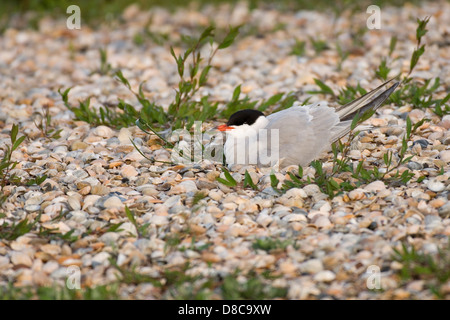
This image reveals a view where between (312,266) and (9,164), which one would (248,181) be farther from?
(9,164)

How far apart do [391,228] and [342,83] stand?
223 centimetres

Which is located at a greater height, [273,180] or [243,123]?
[243,123]

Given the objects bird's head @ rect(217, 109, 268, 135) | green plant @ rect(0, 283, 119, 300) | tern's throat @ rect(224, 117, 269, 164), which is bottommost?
green plant @ rect(0, 283, 119, 300)

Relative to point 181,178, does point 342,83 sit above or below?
above

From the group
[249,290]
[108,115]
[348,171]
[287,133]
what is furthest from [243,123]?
[249,290]

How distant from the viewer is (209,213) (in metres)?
2.99

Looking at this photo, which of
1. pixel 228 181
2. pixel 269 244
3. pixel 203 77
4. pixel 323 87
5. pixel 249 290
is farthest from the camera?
pixel 323 87

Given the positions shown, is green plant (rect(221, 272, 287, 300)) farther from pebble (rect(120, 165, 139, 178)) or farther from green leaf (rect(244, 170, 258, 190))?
pebble (rect(120, 165, 139, 178))

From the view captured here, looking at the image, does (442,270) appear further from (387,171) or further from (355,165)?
(355,165)

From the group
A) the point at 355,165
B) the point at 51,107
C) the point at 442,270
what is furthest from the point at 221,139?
the point at 442,270

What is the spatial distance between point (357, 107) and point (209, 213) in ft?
4.06

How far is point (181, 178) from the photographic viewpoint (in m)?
3.37

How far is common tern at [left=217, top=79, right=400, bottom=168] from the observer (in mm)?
3430

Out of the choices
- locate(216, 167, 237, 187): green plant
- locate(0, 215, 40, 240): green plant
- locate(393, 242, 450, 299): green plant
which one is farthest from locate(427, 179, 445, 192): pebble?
locate(0, 215, 40, 240): green plant
